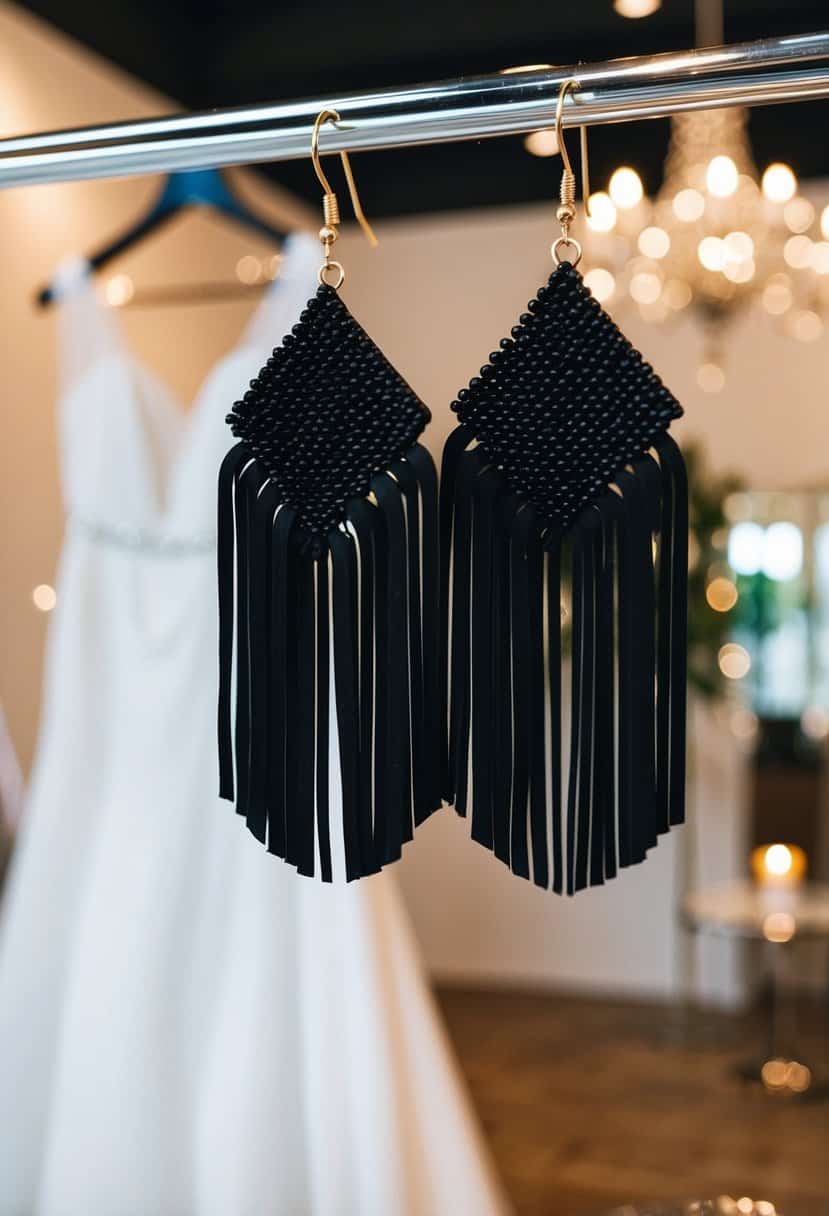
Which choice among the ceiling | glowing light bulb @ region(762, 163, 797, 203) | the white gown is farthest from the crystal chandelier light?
the white gown

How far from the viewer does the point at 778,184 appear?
2.90m

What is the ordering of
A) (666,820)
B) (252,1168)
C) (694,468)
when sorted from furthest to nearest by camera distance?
(694,468) < (252,1168) < (666,820)

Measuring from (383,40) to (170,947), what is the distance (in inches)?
107

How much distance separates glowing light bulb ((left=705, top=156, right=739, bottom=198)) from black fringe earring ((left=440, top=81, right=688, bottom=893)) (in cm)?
215

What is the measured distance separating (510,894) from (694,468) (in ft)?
5.92

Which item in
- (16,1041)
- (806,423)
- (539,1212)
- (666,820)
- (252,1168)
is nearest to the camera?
(666,820)

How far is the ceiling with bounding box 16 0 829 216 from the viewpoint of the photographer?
3377 millimetres

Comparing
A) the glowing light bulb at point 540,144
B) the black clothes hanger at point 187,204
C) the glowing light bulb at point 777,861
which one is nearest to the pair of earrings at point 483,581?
the black clothes hanger at point 187,204

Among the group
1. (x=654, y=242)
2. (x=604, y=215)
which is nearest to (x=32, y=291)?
(x=604, y=215)

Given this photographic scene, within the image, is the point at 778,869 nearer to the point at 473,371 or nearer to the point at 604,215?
the point at 604,215

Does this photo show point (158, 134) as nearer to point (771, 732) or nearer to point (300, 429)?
point (300, 429)

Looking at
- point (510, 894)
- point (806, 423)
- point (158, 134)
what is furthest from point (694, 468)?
point (158, 134)

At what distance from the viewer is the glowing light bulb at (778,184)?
2893 mm

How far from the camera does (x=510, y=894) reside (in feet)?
16.0
